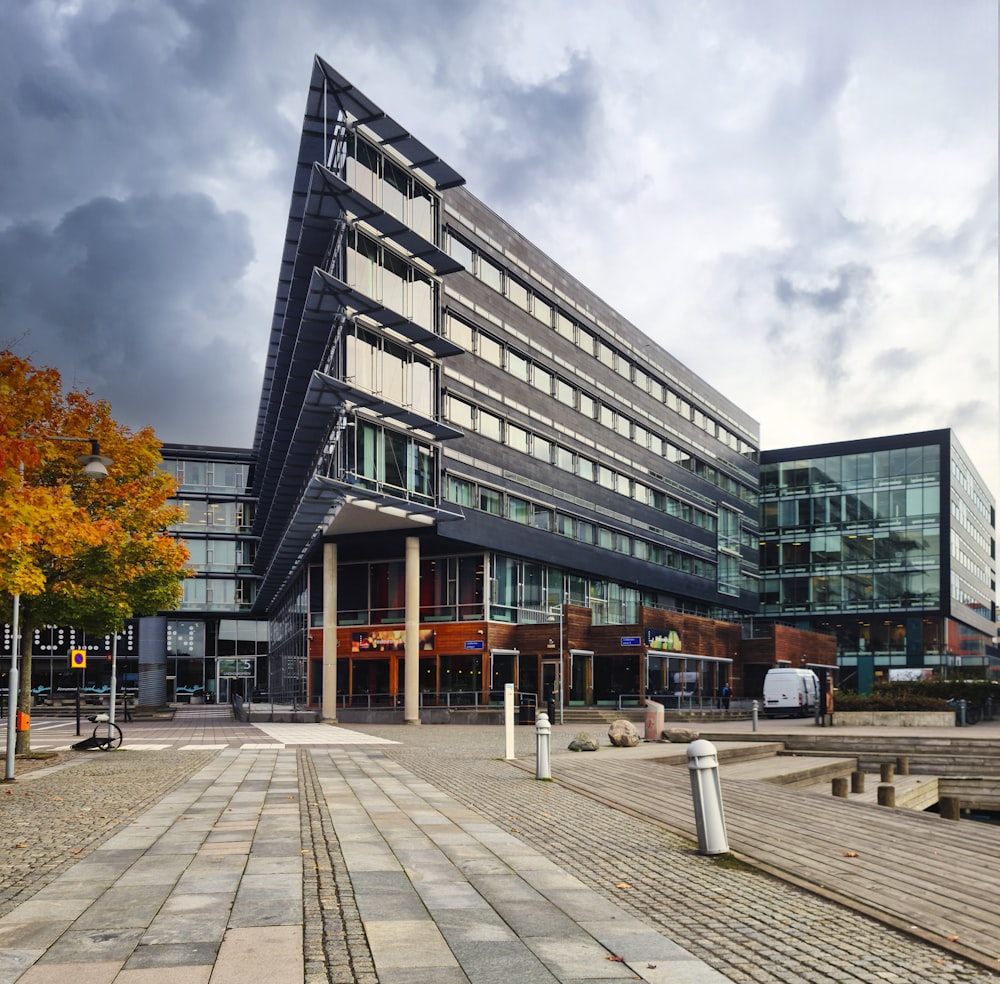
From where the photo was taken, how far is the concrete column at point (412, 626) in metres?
46.9

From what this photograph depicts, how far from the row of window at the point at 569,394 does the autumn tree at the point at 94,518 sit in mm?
26787

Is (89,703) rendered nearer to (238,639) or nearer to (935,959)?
(238,639)

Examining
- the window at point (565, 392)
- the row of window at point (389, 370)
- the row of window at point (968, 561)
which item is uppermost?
the window at point (565, 392)

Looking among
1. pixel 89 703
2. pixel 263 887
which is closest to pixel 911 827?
pixel 263 887

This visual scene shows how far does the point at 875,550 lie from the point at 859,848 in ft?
263

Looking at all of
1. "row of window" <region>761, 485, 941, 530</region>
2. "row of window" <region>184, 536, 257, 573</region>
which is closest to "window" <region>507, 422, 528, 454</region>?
"row of window" <region>184, 536, 257, 573</region>

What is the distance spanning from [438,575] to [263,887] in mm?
42469

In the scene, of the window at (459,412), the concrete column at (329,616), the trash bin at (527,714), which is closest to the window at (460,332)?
the window at (459,412)

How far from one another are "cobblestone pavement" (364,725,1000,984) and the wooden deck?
1.01 ft

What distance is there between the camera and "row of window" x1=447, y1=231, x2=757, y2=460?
52125 millimetres

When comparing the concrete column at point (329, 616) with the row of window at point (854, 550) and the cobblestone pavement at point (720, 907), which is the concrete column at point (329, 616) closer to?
the cobblestone pavement at point (720, 907)

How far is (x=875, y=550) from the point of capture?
86.2 meters

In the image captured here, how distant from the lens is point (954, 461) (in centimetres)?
8650

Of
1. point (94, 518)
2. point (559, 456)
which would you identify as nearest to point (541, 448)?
point (559, 456)
